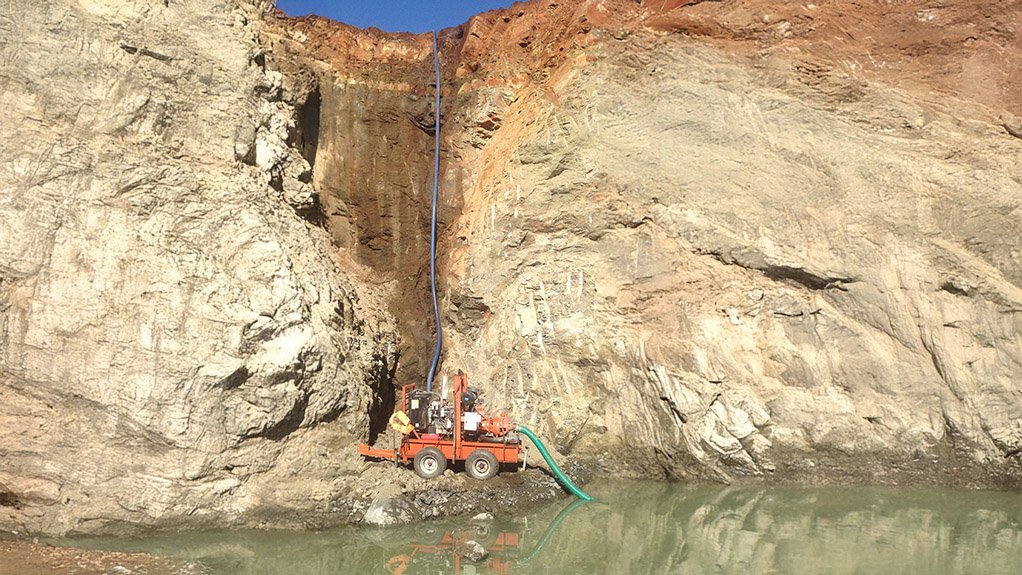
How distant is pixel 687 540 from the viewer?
31.4ft

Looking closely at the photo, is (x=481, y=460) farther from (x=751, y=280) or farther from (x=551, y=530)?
(x=751, y=280)

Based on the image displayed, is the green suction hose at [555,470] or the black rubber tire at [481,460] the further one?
the green suction hose at [555,470]

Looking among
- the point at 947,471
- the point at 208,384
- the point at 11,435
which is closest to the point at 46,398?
the point at 11,435

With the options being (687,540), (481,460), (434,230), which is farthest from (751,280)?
(434,230)

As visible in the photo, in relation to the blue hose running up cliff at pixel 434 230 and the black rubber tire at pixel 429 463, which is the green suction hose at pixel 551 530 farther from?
the blue hose running up cliff at pixel 434 230

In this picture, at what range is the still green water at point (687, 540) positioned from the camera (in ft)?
28.2

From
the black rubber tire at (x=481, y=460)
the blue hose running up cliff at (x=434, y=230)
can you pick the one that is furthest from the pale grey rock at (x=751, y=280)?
the black rubber tire at (x=481, y=460)

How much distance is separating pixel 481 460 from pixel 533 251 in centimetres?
410

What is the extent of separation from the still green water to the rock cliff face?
1.98 feet

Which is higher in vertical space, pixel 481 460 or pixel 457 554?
pixel 481 460

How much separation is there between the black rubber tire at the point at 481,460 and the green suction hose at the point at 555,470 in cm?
70

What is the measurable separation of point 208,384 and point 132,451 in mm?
1248

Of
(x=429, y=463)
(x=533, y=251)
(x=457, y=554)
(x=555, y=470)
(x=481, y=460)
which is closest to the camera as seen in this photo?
(x=457, y=554)

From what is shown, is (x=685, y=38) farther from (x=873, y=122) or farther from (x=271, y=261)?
(x=271, y=261)
